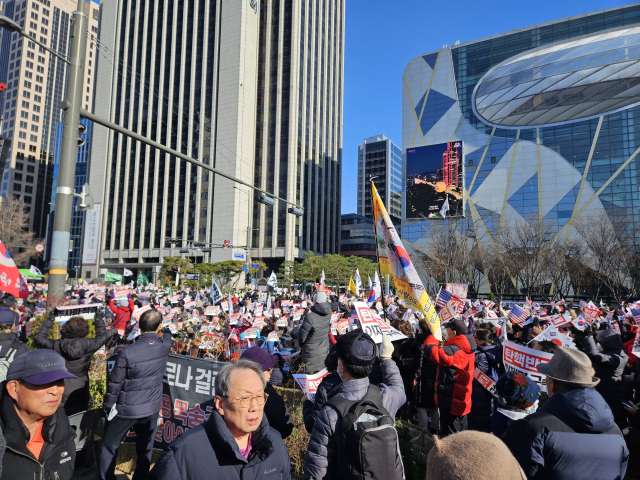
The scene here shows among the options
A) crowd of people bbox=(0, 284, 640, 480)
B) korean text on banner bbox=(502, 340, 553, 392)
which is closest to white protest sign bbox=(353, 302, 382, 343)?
crowd of people bbox=(0, 284, 640, 480)

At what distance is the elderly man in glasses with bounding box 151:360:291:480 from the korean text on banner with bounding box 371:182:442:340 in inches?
141

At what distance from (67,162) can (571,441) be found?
7463mm

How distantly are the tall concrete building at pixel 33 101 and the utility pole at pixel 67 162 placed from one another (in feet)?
356

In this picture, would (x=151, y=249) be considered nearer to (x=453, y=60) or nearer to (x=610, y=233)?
(x=453, y=60)

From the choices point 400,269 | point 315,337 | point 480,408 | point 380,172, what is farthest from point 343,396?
point 380,172

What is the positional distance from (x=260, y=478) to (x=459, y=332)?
3674 mm

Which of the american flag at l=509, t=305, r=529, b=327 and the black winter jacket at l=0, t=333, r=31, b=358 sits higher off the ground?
the black winter jacket at l=0, t=333, r=31, b=358

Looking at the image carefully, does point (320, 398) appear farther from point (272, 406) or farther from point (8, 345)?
point (8, 345)

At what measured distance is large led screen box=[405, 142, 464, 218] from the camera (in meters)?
58.5

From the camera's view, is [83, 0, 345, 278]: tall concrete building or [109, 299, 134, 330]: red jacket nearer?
[109, 299, 134, 330]: red jacket

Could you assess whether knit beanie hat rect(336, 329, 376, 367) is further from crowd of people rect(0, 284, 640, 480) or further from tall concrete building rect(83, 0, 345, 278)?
tall concrete building rect(83, 0, 345, 278)

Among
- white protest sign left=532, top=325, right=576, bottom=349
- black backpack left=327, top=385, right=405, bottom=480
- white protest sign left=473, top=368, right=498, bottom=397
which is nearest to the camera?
black backpack left=327, top=385, right=405, bottom=480

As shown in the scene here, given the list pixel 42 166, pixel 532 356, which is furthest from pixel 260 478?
pixel 42 166

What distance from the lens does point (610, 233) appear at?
37781mm
